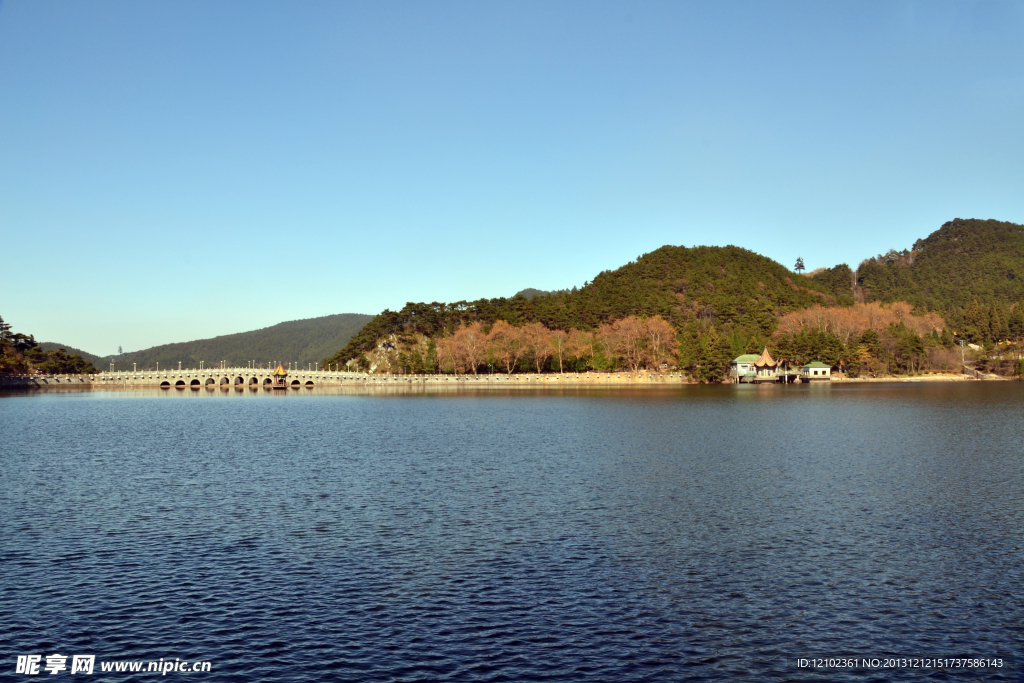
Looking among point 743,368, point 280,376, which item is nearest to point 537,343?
point 743,368

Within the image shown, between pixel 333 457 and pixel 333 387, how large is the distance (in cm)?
13139

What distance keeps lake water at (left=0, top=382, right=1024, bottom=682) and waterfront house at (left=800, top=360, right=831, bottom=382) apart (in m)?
104

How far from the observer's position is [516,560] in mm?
20344

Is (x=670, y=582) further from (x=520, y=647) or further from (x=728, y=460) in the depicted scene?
(x=728, y=460)

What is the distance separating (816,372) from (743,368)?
1398cm

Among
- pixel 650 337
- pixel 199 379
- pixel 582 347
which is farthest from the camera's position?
pixel 199 379

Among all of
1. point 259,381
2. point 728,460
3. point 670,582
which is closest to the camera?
point 670,582

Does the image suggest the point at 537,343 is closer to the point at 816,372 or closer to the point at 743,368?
the point at 743,368

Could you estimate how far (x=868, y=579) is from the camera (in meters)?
18.6

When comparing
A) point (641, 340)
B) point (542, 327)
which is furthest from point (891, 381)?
point (542, 327)

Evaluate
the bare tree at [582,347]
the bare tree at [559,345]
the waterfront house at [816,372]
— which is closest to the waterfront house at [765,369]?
the waterfront house at [816,372]

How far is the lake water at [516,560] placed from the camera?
14492 millimetres

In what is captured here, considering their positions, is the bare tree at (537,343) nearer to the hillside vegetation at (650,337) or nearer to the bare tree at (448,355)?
the hillside vegetation at (650,337)

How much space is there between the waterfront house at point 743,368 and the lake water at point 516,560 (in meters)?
104
